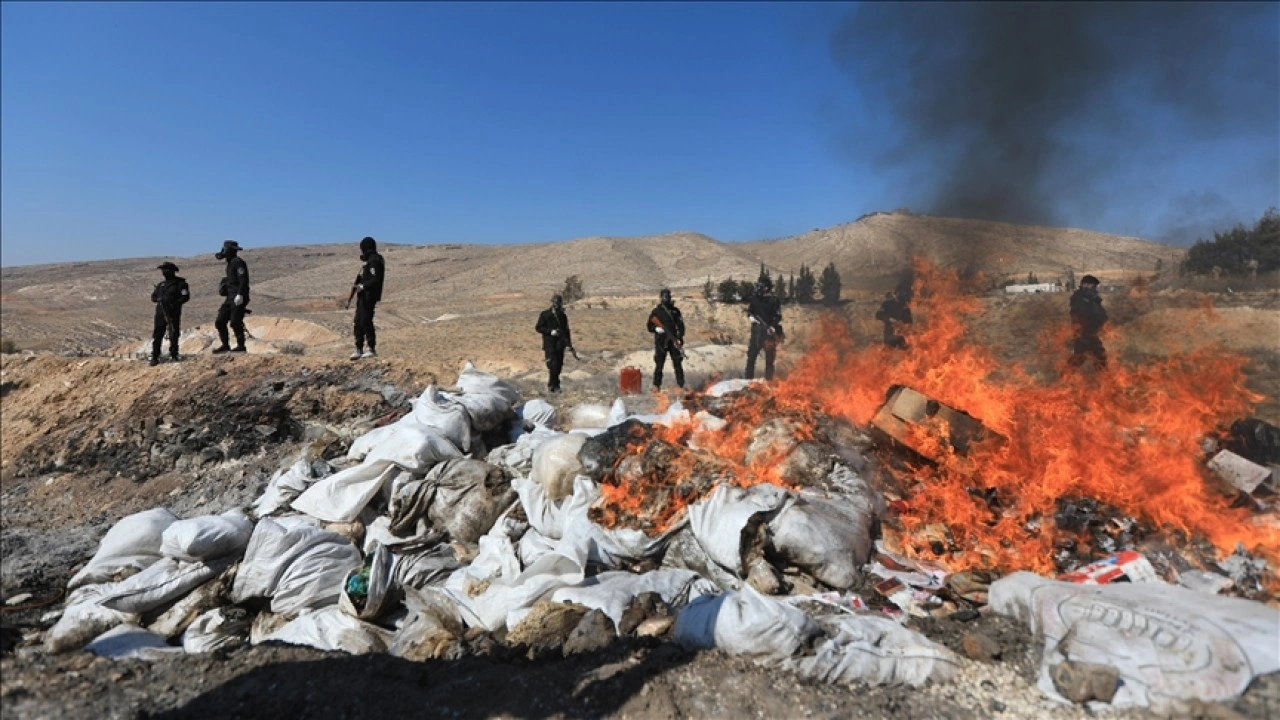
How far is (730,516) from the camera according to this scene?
3805mm

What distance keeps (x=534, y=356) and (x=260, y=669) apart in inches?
384

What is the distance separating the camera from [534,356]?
12586 mm

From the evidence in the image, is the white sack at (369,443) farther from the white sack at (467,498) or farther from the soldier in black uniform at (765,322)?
the soldier in black uniform at (765,322)

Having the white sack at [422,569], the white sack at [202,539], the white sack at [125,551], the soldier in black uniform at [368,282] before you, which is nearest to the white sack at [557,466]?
the white sack at [422,569]

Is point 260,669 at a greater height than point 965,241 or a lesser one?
lesser

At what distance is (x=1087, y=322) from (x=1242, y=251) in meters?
14.3

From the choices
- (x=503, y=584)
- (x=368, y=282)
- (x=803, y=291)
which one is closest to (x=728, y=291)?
(x=803, y=291)

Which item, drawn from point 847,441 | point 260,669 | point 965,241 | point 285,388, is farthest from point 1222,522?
point 285,388

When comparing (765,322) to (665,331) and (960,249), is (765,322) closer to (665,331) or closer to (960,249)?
(665,331)

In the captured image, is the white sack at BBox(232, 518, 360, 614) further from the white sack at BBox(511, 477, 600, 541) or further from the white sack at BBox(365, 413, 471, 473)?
the white sack at BBox(511, 477, 600, 541)

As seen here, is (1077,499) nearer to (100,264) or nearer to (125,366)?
(125,366)

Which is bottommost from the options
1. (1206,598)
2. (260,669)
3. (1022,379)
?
(260,669)

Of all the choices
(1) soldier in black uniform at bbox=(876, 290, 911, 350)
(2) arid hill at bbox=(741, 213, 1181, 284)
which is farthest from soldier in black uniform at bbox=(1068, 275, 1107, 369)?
(2) arid hill at bbox=(741, 213, 1181, 284)

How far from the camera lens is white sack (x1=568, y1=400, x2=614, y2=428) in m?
6.50
